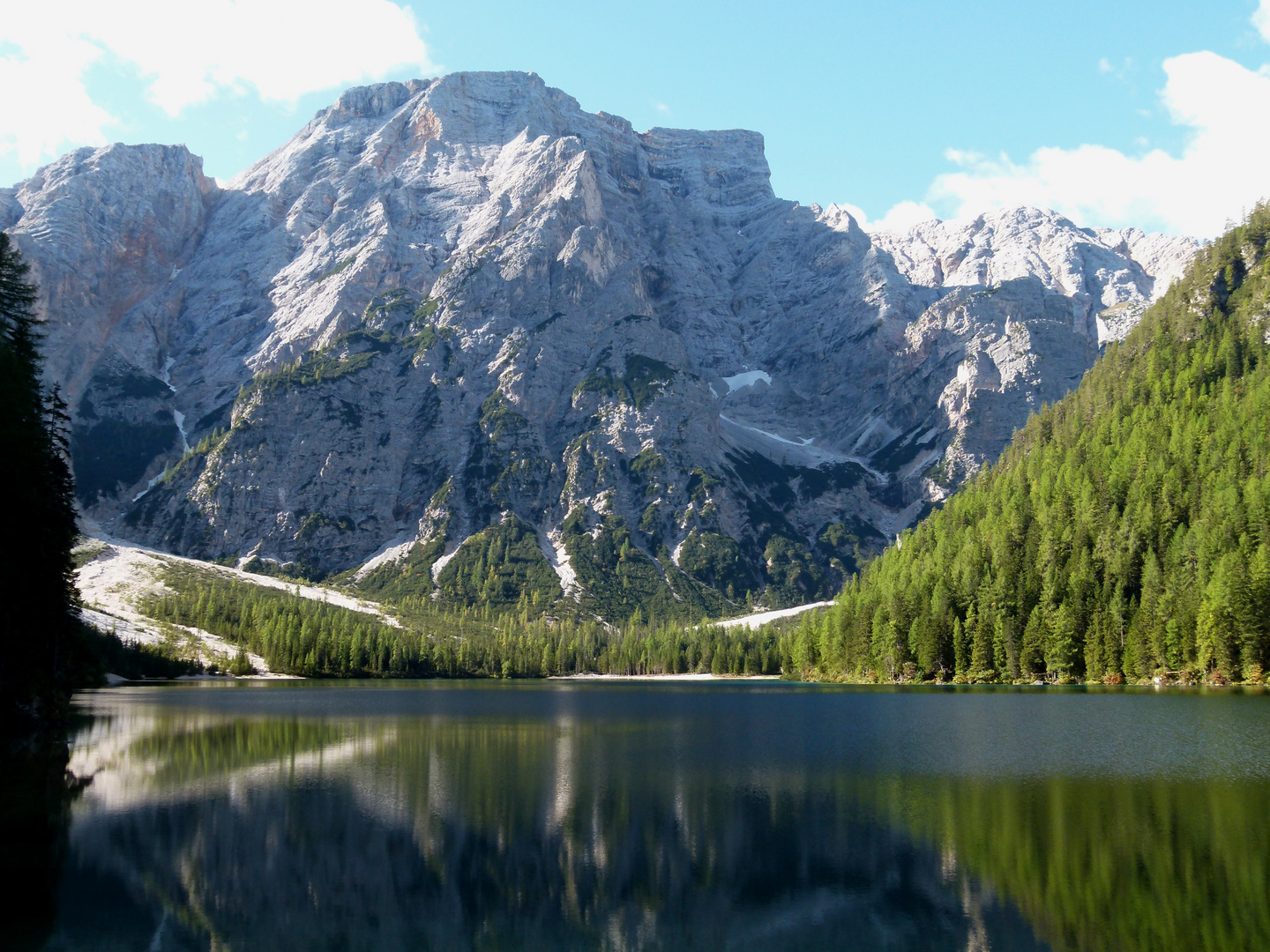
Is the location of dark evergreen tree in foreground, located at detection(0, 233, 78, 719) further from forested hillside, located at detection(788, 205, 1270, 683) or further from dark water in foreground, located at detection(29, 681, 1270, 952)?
forested hillside, located at detection(788, 205, 1270, 683)

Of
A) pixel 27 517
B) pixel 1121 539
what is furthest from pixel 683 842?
pixel 1121 539

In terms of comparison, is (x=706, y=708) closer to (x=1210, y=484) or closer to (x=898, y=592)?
(x=898, y=592)

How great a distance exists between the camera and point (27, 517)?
53.9m

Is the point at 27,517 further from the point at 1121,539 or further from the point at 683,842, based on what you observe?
the point at 1121,539

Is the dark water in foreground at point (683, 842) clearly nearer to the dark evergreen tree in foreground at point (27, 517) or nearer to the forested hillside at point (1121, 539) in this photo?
the dark evergreen tree in foreground at point (27, 517)

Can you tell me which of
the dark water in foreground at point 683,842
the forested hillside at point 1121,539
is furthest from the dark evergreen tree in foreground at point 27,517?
the forested hillside at point 1121,539

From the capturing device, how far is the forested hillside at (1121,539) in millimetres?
108750

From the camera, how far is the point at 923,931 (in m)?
23.0

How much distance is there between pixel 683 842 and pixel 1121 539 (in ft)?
370

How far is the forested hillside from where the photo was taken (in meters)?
109

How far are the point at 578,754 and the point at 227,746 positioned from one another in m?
22.6

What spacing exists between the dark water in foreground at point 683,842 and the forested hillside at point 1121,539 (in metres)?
50.3

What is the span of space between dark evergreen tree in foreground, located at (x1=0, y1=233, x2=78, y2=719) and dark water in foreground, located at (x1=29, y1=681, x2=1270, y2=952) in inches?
257

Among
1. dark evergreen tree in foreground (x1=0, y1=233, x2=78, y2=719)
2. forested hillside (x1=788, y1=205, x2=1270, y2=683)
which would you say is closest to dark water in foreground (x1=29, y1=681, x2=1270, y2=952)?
dark evergreen tree in foreground (x1=0, y1=233, x2=78, y2=719)
